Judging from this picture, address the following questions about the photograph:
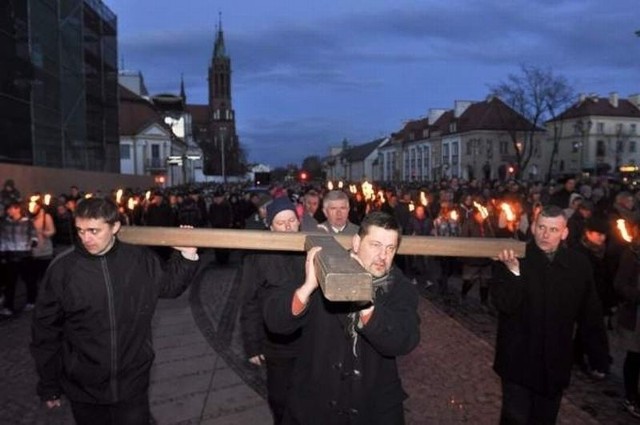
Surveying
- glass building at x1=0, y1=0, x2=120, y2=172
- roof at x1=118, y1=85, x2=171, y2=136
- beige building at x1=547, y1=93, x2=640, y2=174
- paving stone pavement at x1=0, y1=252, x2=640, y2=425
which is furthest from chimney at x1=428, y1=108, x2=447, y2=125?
paving stone pavement at x1=0, y1=252, x2=640, y2=425

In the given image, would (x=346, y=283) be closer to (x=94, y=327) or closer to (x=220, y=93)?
(x=94, y=327)

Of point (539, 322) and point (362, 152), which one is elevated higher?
point (362, 152)

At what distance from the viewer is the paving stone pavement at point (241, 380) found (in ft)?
20.2

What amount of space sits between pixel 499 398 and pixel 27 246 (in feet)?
25.4

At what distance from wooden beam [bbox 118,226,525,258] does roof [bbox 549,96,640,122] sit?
88.3 m

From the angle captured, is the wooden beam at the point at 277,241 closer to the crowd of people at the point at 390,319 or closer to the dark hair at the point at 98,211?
the crowd of people at the point at 390,319

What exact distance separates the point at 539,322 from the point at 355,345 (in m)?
1.83

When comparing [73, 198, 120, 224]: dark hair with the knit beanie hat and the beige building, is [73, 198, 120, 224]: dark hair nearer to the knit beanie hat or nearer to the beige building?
the knit beanie hat

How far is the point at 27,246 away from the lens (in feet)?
34.4

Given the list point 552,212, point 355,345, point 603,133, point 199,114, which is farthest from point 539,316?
point 199,114

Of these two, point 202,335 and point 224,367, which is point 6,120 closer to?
point 202,335

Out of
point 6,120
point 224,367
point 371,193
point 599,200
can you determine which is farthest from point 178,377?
point 6,120

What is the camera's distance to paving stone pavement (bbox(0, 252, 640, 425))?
616cm

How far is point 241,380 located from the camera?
721 cm
